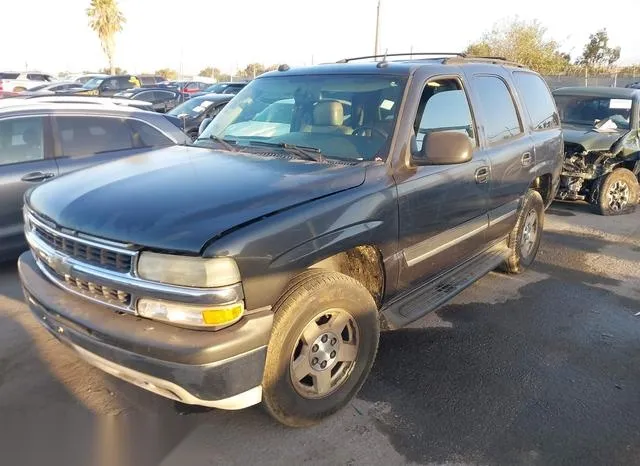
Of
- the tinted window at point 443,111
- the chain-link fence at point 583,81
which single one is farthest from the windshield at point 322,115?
the chain-link fence at point 583,81

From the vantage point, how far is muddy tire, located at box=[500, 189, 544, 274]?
16.4 feet

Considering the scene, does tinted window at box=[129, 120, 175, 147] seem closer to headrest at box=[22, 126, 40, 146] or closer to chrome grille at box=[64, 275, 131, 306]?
headrest at box=[22, 126, 40, 146]

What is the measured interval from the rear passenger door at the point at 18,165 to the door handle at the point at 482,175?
12.7ft

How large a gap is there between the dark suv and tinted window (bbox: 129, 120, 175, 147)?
202 centimetres

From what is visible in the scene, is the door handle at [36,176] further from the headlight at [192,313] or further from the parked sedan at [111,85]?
the parked sedan at [111,85]

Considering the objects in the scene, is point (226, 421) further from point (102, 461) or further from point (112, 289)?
point (112, 289)

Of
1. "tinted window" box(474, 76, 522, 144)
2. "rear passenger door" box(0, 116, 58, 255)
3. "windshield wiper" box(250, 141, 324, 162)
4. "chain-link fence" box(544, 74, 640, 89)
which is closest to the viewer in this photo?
"windshield wiper" box(250, 141, 324, 162)

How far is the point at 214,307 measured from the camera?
7.48 feet

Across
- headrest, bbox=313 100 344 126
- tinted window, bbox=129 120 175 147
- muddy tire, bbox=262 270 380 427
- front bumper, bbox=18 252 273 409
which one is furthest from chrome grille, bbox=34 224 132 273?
tinted window, bbox=129 120 175 147

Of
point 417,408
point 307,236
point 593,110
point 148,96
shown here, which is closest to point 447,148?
point 307,236

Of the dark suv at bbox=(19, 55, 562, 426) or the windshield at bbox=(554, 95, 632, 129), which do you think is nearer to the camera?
the dark suv at bbox=(19, 55, 562, 426)

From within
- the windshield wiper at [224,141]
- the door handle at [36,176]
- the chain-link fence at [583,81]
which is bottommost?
the door handle at [36,176]

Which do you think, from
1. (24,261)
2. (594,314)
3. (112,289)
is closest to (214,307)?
(112,289)

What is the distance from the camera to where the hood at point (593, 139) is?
755cm
